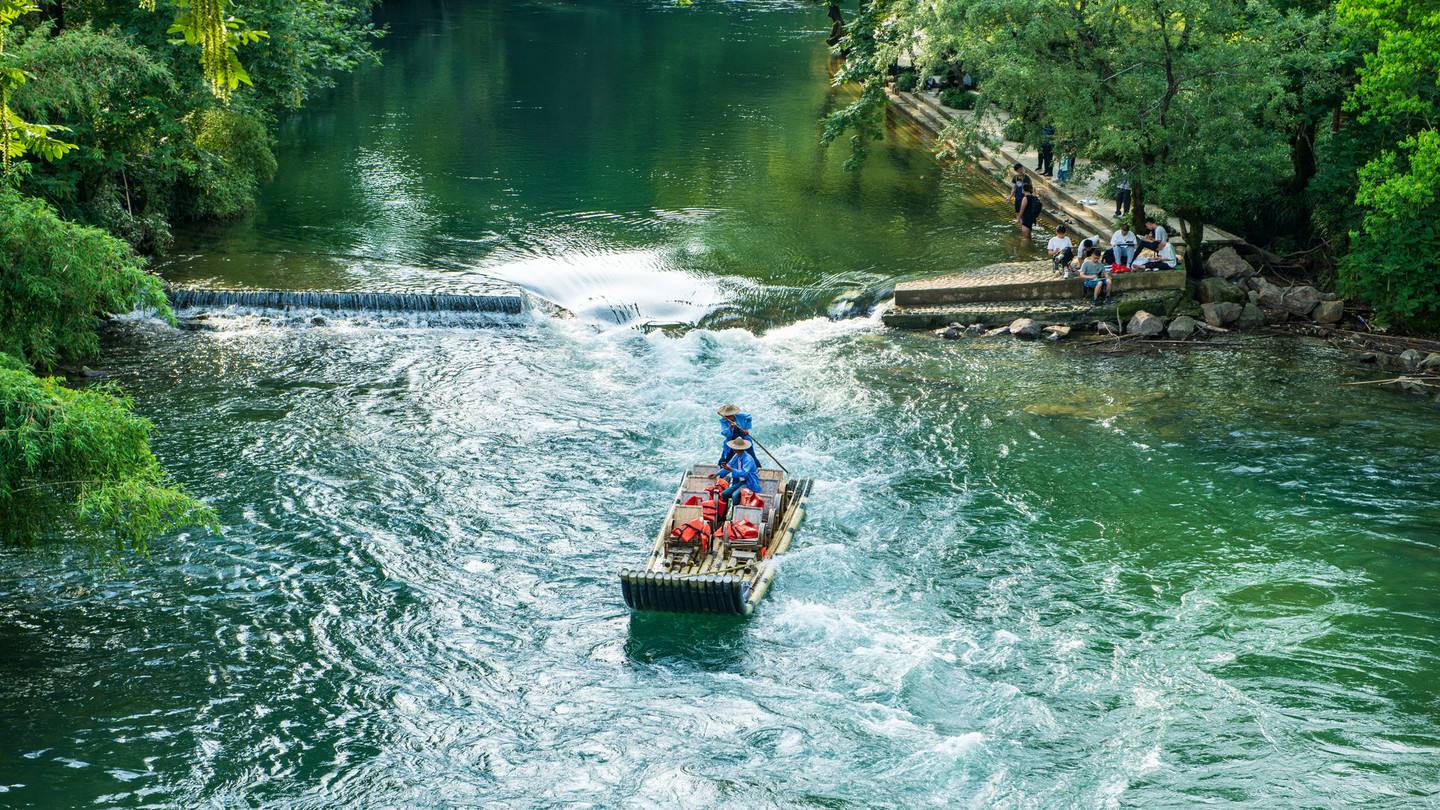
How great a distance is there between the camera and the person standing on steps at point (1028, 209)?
3056cm

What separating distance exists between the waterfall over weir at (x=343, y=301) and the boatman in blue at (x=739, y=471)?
11.3 meters

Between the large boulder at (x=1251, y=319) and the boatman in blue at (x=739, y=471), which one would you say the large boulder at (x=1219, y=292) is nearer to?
the large boulder at (x=1251, y=319)

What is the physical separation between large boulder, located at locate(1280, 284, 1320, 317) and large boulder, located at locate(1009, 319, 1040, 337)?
5.30 meters

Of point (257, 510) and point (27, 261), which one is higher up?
point (27, 261)

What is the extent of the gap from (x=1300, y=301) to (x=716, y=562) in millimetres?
16365

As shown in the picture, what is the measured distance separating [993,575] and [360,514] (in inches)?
360

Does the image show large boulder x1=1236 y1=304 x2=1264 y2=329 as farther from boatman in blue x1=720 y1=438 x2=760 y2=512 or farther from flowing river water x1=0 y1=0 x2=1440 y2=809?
boatman in blue x1=720 y1=438 x2=760 y2=512

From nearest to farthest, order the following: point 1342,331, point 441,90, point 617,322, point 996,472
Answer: point 996,472 < point 1342,331 < point 617,322 < point 441,90

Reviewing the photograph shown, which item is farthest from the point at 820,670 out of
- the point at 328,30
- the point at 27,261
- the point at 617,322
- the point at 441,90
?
the point at 441,90

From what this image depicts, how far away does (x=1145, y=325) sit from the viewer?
25438 mm

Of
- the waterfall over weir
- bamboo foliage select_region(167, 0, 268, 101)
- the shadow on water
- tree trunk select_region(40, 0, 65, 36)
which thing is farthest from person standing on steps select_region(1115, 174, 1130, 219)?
bamboo foliage select_region(167, 0, 268, 101)

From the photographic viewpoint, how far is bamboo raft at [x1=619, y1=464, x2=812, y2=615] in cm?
1521

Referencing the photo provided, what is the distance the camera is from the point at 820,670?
14.5 m

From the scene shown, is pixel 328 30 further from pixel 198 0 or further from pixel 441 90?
pixel 198 0
